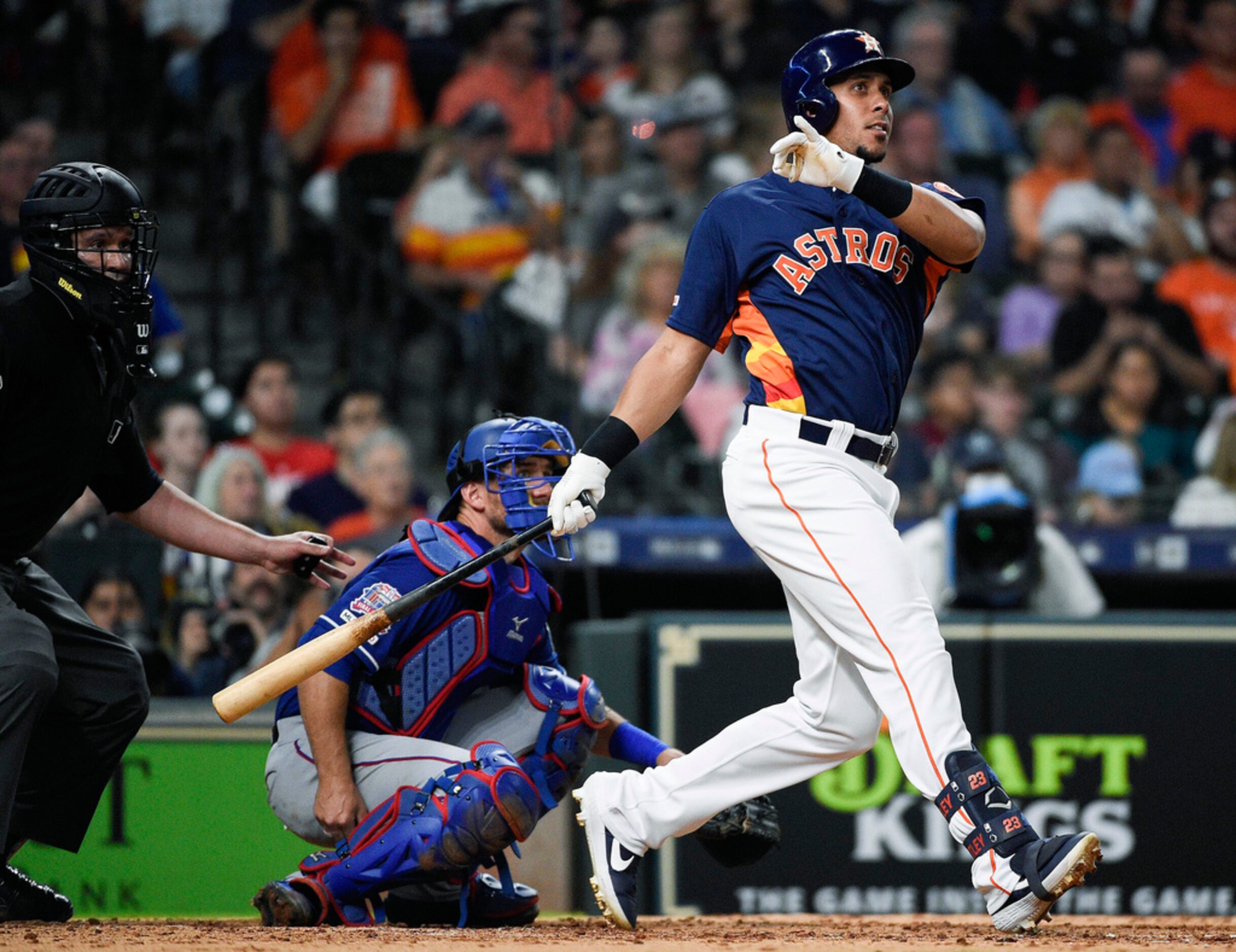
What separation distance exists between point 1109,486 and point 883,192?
437 cm

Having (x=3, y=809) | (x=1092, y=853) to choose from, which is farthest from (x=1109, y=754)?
(x=3, y=809)

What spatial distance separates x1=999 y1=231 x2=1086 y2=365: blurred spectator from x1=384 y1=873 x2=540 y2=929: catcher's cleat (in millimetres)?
4835

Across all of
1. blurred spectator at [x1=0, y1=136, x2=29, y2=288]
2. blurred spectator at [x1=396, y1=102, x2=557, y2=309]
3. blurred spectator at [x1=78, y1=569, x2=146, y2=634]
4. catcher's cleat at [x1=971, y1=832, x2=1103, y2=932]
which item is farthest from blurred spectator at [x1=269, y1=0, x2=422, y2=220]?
catcher's cleat at [x1=971, y1=832, x2=1103, y2=932]

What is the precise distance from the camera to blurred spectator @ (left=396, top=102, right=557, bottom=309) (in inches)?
288

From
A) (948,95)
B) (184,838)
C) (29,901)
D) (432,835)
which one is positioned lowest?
(184,838)

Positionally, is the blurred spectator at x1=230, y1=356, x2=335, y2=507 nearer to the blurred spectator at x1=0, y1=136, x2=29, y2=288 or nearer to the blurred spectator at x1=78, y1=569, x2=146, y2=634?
the blurred spectator at x1=0, y1=136, x2=29, y2=288

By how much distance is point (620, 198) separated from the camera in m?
7.62

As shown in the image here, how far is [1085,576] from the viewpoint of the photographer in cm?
546

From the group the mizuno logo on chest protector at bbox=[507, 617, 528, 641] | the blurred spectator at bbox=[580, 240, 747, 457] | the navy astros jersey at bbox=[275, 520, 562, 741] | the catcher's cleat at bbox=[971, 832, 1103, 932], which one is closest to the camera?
the catcher's cleat at bbox=[971, 832, 1103, 932]

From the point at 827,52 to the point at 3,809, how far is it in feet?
7.35

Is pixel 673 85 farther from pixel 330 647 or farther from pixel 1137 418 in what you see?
pixel 330 647

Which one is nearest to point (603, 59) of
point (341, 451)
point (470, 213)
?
point (470, 213)

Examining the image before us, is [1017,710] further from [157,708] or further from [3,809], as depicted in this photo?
[3,809]

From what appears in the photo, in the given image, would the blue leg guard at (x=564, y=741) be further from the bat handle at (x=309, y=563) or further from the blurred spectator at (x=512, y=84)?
the blurred spectator at (x=512, y=84)
